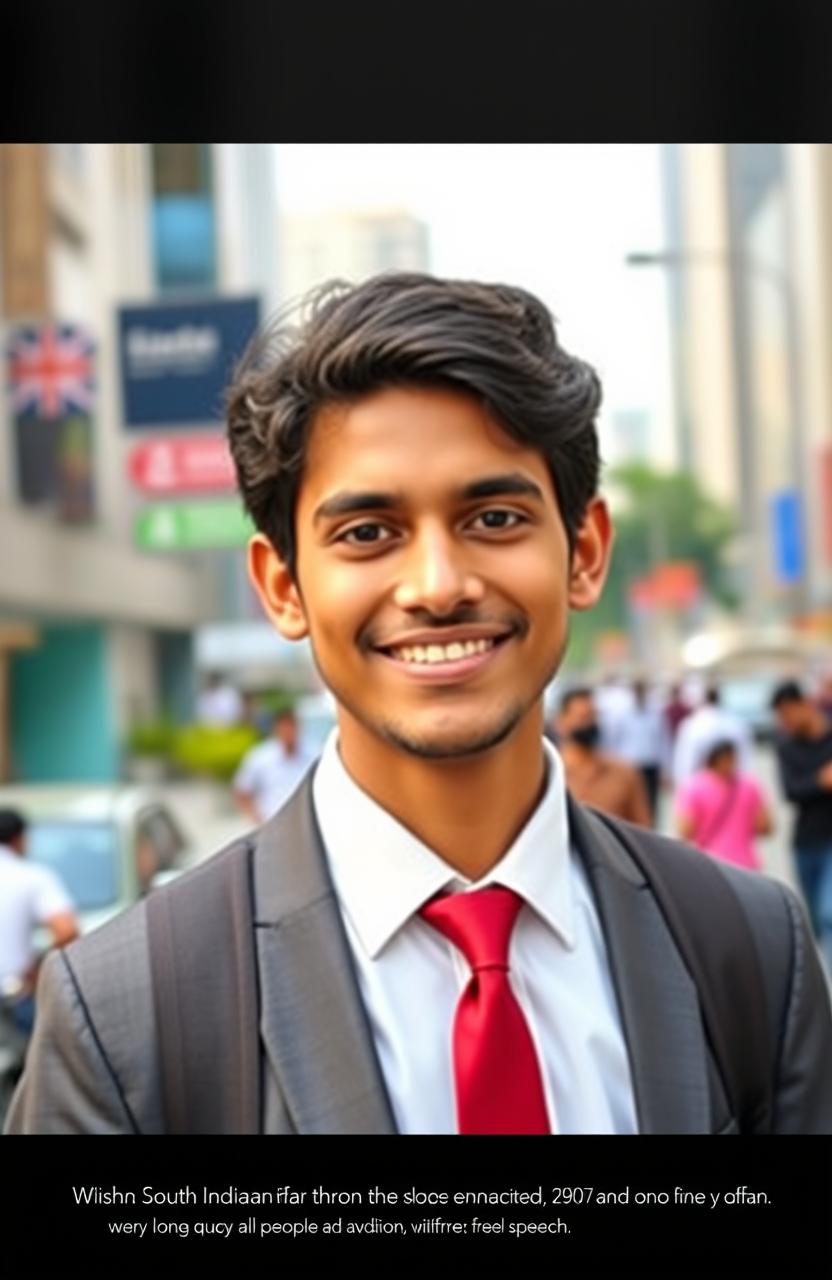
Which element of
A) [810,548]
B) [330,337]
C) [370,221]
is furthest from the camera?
[810,548]

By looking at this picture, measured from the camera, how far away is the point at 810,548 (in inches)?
899

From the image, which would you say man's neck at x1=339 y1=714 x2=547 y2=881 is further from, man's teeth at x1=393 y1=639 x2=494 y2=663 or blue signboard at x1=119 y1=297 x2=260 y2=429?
blue signboard at x1=119 y1=297 x2=260 y2=429

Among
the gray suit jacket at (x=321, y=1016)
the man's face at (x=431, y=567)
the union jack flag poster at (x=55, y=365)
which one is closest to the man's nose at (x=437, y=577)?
the man's face at (x=431, y=567)

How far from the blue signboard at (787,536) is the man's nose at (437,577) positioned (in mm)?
19118

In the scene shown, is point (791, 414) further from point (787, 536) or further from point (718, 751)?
point (718, 751)

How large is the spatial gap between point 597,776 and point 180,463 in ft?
6.45

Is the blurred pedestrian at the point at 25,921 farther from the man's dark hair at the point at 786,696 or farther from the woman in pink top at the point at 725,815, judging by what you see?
the man's dark hair at the point at 786,696

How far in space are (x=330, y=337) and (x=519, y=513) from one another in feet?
0.70

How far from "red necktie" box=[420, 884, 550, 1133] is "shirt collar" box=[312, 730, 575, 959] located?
18mm

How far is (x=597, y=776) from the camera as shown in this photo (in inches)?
213
